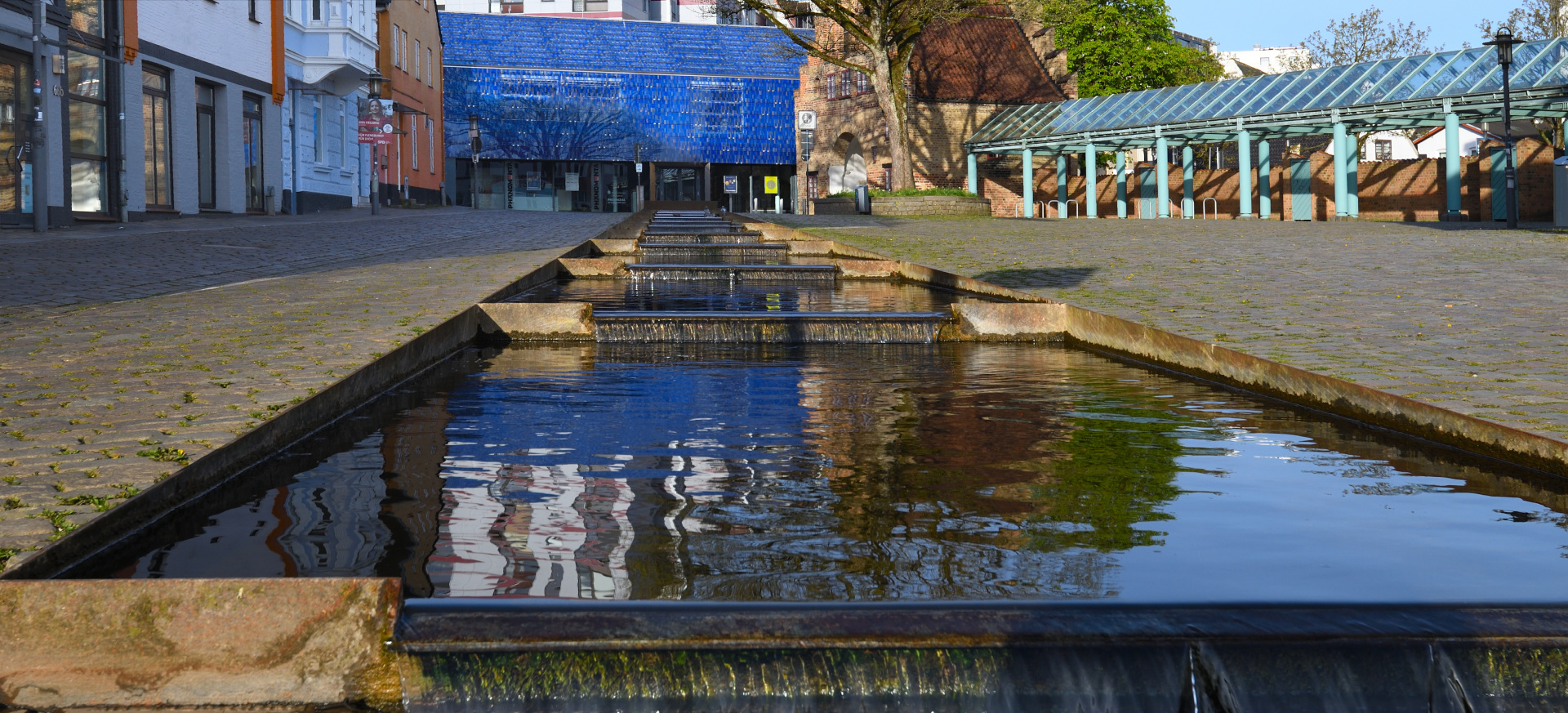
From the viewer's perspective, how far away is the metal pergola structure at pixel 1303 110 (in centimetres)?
Result: 2761

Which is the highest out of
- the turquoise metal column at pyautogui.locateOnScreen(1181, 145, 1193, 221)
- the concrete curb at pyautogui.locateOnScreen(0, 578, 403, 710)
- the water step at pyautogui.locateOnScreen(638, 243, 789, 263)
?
the turquoise metal column at pyautogui.locateOnScreen(1181, 145, 1193, 221)

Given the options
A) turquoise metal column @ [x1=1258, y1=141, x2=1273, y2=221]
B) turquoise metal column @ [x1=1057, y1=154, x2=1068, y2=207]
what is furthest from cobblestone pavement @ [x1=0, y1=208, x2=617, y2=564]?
turquoise metal column @ [x1=1057, y1=154, x2=1068, y2=207]

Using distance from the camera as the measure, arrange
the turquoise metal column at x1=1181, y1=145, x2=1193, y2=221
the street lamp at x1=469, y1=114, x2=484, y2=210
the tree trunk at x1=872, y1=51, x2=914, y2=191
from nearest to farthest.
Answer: the tree trunk at x1=872, y1=51, x2=914, y2=191 < the turquoise metal column at x1=1181, y1=145, x2=1193, y2=221 < the street lamp at x1=469, y1=114, x2=484, y2=210

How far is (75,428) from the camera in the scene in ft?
14.2

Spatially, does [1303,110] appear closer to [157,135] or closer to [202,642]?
[157,135]

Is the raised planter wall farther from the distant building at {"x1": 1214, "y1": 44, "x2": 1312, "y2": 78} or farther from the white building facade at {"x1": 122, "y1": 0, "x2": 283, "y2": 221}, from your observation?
the distant building at {"x1": 1214, "y1": 44, "x2": 1312, "y2": 78}

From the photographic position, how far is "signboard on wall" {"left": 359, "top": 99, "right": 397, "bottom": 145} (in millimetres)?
28719

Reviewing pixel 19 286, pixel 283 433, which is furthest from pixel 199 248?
pixel 283 433

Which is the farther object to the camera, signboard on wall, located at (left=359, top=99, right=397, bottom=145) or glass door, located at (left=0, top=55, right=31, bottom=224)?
signboard on wall, located at (left=359, top=99, right=397, bottom=145)

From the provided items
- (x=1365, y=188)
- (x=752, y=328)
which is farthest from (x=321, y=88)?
(x=752, y=328)

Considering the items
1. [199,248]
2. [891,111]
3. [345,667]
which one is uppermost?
[891,111]

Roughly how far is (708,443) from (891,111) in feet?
105

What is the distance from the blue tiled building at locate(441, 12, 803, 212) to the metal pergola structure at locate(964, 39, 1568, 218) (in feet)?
55.8

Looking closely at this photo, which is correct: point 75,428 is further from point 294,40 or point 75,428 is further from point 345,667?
point 294,40
